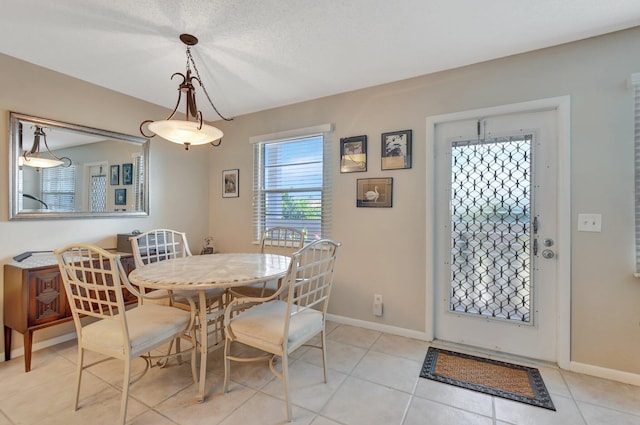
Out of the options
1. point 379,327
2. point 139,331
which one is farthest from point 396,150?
point 139,331

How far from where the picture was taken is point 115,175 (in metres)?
2.99

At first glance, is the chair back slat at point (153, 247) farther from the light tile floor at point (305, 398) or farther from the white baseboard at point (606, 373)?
the white baseboard at point (606, 373)

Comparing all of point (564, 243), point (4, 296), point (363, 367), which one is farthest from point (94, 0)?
point (564, 243)

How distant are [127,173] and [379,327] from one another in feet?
10.1

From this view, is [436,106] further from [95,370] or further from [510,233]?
[95,370]

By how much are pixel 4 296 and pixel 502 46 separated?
432 centimetres

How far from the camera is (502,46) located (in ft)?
7.13

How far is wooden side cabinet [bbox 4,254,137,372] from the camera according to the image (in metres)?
2.12

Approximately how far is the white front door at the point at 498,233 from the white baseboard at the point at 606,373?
0.47 feet

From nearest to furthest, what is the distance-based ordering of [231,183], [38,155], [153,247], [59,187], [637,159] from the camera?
[637,159], [38,155], [59,187], [153,247], [231,183]

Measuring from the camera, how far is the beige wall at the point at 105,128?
230 cm

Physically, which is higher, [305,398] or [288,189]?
[288,189]

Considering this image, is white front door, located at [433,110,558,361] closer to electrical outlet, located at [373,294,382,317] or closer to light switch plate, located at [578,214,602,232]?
light switch plate, located at [578,214,602,232]

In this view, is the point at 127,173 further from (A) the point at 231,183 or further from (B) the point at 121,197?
(A) the point at 231,183
